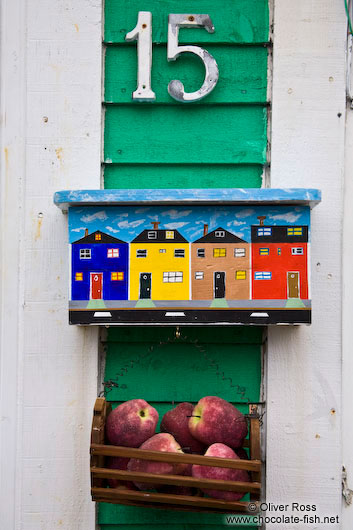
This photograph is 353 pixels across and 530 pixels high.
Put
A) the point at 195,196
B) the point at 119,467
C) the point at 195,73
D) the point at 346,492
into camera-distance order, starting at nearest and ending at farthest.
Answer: the point at 119,467, the point at 195,196, the point at 346,492, the point at 195,73

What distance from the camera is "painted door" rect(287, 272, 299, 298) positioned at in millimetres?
2104

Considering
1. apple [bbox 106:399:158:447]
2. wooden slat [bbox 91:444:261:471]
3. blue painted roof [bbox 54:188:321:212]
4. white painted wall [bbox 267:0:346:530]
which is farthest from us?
white painted wall [bbox 267:0:346:530]

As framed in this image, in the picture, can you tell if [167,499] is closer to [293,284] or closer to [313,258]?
[293,284]

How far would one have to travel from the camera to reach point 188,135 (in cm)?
231

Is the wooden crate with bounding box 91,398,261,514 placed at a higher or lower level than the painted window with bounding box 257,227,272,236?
lower

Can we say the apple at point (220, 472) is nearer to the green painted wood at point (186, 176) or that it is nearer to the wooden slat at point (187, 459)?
the wooden slat at point (187, 459)

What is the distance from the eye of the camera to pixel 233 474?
1898mm

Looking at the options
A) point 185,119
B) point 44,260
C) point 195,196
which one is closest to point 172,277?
point 195,196

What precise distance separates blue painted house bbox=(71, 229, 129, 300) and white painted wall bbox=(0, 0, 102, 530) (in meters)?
0.19

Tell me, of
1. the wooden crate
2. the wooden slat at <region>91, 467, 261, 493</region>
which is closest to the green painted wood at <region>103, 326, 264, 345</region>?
the wooden crate

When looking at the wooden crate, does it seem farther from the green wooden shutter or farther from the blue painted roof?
the blue painted roof

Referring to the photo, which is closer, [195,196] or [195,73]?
[195,196]

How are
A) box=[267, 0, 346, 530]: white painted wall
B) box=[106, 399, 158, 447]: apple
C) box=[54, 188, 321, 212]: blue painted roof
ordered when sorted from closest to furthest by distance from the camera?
box=[106, 399, 158, 447]: apple → box=[54, 188, 321, 212]: blue painted roof → box=[267, 0, 346, 530]: white painted wall

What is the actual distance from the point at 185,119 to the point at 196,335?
30.5 inches
